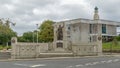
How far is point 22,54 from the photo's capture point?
39.1 metres

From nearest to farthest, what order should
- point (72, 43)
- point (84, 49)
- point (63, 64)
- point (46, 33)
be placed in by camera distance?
point (63, 64) < point (84, 49) < point (72, 43) < point (46, 33)

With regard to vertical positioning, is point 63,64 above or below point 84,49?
below

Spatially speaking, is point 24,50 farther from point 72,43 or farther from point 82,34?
point 82,34

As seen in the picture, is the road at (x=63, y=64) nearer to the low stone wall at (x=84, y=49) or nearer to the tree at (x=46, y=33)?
the low stone wall at (x=84, y=49)

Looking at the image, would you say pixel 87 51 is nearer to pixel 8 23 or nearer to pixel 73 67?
pixel 73 67

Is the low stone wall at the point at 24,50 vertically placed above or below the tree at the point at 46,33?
below

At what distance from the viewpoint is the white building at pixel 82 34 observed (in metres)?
45.1

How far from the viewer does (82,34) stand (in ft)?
277

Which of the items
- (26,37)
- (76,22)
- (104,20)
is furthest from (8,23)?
(26,37)

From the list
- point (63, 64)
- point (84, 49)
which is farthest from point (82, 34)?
point (63, 64)

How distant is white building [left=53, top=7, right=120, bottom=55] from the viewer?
148 feet

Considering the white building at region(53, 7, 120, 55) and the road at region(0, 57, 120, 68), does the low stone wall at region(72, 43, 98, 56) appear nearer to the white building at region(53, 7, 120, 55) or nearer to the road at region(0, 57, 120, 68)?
the white building at region(53, 7, 120, 55)

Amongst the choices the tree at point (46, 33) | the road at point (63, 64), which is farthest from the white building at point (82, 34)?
the tree at point (46, 33)

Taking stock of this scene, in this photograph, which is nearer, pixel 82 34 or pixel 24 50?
pixel 24 50
